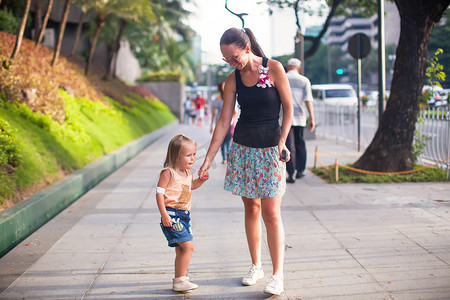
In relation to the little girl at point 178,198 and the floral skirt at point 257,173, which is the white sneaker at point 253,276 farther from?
the floral skirt at point 257,173

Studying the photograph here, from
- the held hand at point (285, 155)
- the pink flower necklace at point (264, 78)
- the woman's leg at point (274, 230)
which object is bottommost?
the woman's leg at point (274, 230)

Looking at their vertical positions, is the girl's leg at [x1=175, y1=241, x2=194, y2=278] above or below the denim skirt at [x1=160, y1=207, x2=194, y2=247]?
below

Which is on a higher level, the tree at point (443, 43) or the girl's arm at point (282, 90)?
the tree at point (443, 43)

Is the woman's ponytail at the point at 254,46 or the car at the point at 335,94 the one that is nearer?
the woman's ponytail at the point at 254,46

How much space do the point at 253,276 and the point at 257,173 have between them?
2.50 feet

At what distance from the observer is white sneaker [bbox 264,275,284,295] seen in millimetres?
3676

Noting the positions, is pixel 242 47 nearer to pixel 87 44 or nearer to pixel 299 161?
pixel 299 161

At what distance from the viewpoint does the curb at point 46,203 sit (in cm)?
502

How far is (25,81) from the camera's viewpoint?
1004 cm

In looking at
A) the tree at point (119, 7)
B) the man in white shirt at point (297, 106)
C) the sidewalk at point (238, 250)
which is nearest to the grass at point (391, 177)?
the sidewalk at point (238, 250)

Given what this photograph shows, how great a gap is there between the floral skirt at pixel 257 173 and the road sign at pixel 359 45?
29.7ft

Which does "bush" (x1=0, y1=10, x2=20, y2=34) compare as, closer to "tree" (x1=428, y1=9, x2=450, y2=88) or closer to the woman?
"tree" (x1=428, y1=9, x2=450, y2=88)

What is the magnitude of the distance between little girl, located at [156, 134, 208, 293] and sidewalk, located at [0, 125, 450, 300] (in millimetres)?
191

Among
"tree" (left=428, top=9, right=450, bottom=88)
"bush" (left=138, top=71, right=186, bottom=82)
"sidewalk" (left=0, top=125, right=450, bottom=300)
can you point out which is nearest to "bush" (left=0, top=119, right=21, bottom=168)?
"sidewalk" (left=0, top=125, right=450, bottom=300)
